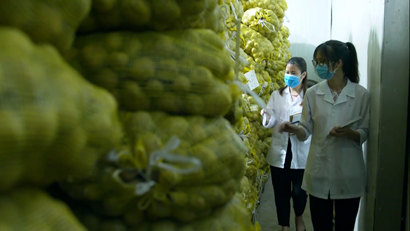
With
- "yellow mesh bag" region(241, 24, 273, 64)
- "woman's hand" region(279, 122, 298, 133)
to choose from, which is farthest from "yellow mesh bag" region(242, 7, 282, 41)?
"woman's hand" region(279, 122, 298, 133)

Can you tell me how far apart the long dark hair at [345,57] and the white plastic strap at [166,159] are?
1413mm

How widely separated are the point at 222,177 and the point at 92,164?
228 millimetres

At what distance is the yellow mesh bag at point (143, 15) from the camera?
0.55 metres

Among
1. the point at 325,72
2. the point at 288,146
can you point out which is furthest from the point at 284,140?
the point at 325,72

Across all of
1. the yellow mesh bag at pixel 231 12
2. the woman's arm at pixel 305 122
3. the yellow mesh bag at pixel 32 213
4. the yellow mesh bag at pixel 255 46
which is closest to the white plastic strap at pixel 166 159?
the yellow mesh bag at pixel 32 213

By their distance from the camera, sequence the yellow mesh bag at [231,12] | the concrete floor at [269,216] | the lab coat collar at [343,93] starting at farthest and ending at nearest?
the concrete floor at [269,216], the lab coat collar at [343,93], the yellow mesh bag at [231,12]

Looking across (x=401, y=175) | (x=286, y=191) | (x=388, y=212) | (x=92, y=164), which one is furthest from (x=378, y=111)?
(x=92, y=164)

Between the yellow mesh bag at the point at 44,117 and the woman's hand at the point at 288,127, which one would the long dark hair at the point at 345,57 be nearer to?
the woman's hand at the point at 288,127

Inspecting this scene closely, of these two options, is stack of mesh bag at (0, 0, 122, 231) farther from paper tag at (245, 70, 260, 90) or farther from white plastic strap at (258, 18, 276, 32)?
white plastic strap at (258, 18, 276, 32)

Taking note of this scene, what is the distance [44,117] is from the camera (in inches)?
14.4

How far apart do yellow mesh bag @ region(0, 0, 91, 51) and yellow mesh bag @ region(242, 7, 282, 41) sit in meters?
2.68

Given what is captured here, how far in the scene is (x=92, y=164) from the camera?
448 mm

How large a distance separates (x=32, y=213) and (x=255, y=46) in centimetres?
262

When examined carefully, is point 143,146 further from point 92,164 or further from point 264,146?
point 264,146
